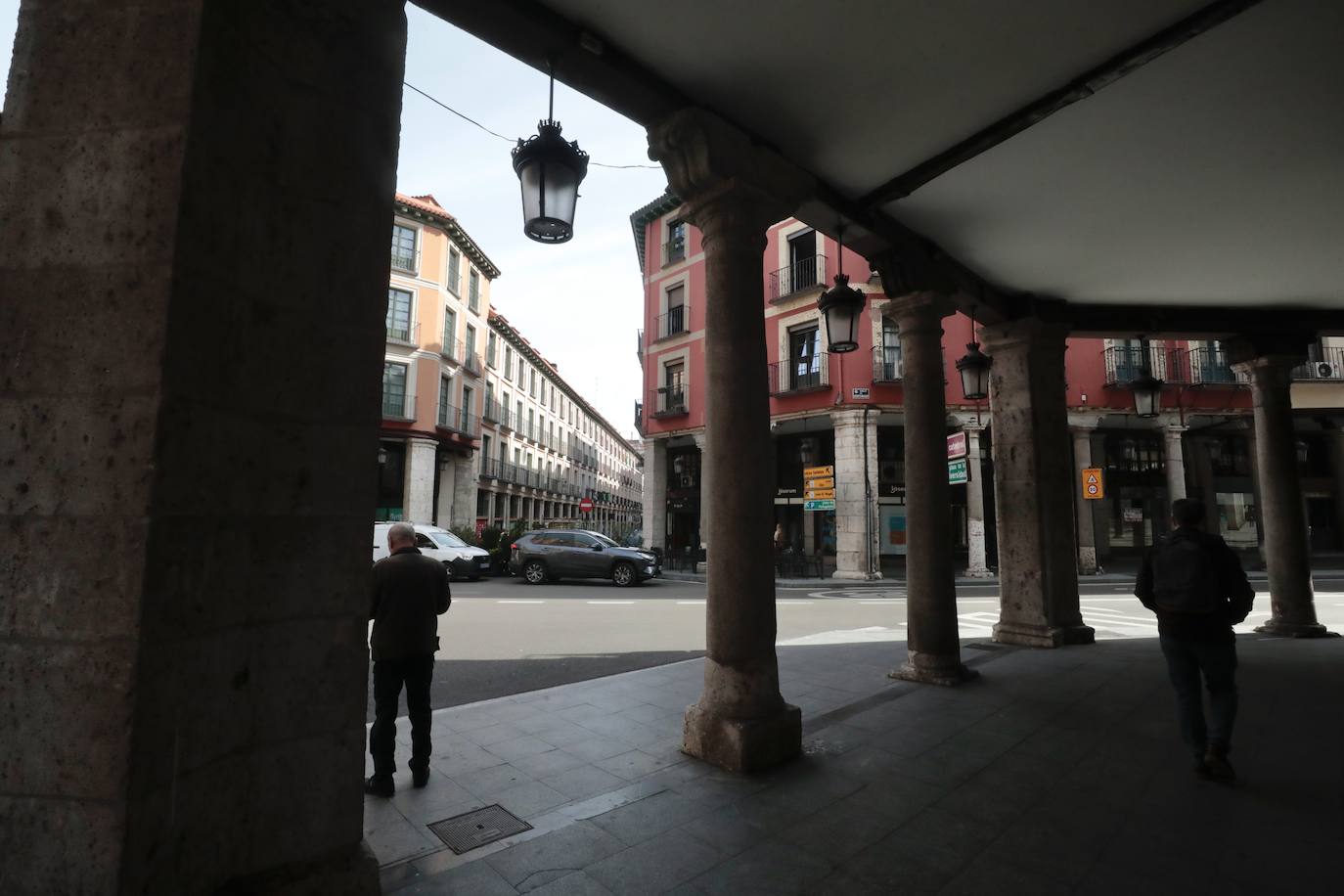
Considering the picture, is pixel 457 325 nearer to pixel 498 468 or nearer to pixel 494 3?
pixel 498 468

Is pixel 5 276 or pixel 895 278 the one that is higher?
pixel 895 278

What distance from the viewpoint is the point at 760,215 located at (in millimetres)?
4070

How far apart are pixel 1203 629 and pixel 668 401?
1983cm

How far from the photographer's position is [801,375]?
20.5 meters

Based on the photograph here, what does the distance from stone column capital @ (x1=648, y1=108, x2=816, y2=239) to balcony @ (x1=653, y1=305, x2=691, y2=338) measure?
18.7 m

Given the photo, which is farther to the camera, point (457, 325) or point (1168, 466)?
point (457, 325)

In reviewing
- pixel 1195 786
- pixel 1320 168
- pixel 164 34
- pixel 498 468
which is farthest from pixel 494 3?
pixel 498 468

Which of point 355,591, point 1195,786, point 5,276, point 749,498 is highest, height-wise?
point 5,276

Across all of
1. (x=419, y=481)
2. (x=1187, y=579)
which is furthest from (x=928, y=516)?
(x=419, y=481)

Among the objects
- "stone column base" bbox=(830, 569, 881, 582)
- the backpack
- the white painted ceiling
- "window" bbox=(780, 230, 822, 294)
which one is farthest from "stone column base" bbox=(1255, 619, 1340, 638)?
"window" bbox=(780, 230, 822, 294)

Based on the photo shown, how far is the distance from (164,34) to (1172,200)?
651 cm

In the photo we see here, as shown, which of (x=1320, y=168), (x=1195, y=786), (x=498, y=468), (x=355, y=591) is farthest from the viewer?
(x=498, y=468)

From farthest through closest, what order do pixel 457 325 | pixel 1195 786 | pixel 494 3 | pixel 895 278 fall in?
1. pixel 457 325
2. pixel 895 278
3. pixel 1195 786
4. pixel 494 3

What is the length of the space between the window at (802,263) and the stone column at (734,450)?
54.9 feet
